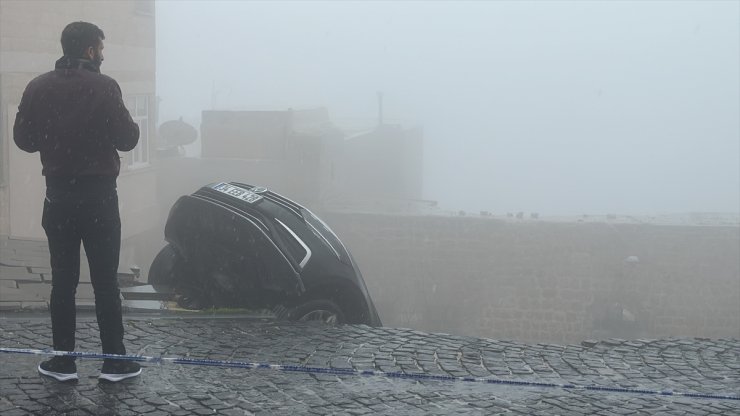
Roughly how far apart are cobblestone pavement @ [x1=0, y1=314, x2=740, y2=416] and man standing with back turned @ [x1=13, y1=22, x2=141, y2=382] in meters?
0.44

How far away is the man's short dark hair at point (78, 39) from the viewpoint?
15.9ft

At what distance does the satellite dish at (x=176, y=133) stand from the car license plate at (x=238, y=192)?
26960 millimetres

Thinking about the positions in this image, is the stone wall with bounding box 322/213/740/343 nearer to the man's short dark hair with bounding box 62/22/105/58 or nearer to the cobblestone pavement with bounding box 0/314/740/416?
the cobblestone pavement with bounding box 0/314/740/416

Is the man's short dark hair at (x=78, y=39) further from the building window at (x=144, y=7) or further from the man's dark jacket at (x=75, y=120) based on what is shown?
the building window at (x=144, y=7)

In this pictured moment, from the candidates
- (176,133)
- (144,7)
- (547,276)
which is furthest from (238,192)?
(176,133)

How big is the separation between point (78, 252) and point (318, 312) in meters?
2.71

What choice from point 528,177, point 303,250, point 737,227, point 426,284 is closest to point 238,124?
point 426,284

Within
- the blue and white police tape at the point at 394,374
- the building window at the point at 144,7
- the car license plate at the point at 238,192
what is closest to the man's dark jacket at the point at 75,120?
the blue and white police tape at the point at 394,374

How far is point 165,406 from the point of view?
4762mm

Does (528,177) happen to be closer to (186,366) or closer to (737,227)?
(737,227)

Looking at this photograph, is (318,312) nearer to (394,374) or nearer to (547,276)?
(394,374)

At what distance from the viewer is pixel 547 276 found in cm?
2727

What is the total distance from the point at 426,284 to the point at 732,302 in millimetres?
8494

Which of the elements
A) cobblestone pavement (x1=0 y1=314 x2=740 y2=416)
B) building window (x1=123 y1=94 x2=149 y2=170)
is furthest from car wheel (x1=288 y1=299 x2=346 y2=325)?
building window (x1=123 y1=94 x2=149 y2=170)
